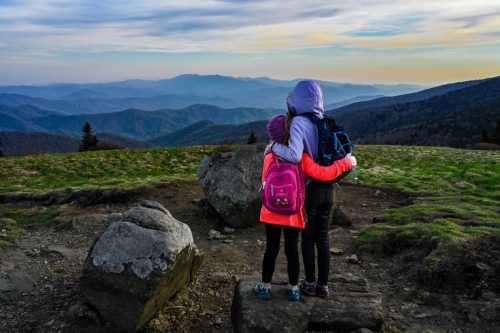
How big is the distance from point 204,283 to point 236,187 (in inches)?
192

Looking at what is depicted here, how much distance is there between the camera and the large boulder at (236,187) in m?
14.7

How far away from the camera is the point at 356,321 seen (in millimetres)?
7793

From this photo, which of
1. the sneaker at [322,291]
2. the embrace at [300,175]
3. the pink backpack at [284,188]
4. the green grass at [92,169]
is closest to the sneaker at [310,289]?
the sneaker at [322,291]

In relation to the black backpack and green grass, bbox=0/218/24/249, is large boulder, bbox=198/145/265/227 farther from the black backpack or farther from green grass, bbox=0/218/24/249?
the black backpack

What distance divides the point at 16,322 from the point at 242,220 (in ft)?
25.0

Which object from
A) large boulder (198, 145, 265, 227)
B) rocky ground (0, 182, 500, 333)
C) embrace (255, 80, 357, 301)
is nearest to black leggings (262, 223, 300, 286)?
embrace (255, 80, 357, 301)

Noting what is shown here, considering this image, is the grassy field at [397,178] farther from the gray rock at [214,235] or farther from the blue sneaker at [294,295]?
the blue sneaker at [294,295]

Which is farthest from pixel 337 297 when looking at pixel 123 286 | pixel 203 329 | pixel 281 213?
pixel 123 286

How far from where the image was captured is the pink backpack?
7.52 m

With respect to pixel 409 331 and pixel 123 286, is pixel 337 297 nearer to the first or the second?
pixel 409 331

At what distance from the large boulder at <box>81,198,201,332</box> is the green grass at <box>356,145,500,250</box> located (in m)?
6.76

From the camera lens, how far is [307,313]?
781cm

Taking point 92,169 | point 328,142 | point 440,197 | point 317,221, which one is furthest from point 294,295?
point 92,169

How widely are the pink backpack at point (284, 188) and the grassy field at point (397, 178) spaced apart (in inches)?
236
